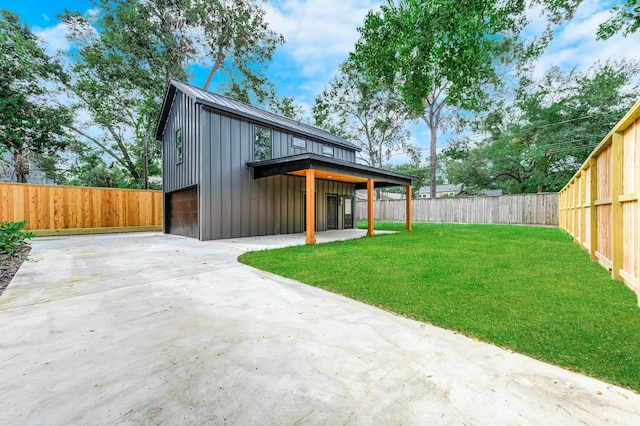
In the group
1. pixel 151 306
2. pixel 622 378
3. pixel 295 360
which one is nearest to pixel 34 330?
pixel 151 306

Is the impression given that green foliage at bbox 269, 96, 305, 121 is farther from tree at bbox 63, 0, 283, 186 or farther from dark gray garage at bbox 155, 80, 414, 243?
dark gray garage at bbox 155, 80, 414, 243

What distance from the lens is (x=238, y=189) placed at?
9.15 metres

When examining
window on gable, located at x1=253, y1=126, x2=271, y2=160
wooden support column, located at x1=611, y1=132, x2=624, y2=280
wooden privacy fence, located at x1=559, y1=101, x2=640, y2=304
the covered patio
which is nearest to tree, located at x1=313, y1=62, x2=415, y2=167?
the covered patio

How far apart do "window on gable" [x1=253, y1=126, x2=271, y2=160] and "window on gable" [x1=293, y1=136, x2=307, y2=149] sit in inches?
56.5

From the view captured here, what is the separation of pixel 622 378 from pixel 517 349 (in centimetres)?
49

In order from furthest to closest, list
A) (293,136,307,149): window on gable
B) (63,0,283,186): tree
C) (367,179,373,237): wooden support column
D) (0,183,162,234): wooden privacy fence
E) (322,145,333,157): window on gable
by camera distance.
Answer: (63,0,283,186): tree, (322,145,333,157): window on gable, (293,136,307,149): window on gable, (367,179,373,237): wooden support column, (0,183,162,234): wooden privacy fence

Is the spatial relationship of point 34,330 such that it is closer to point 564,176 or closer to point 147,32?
point 147,32

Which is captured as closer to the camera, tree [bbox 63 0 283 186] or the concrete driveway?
the concrete driveway

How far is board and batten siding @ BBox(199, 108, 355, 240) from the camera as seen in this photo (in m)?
8.43

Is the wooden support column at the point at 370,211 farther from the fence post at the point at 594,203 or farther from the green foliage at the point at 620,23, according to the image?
the green foliage at the point at 620,23

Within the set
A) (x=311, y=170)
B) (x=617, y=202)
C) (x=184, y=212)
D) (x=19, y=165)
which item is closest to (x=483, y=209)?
(x=311, y=170)

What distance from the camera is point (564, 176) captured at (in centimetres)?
1719

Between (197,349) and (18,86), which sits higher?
(18,86)

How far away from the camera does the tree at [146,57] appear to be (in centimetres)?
1383
